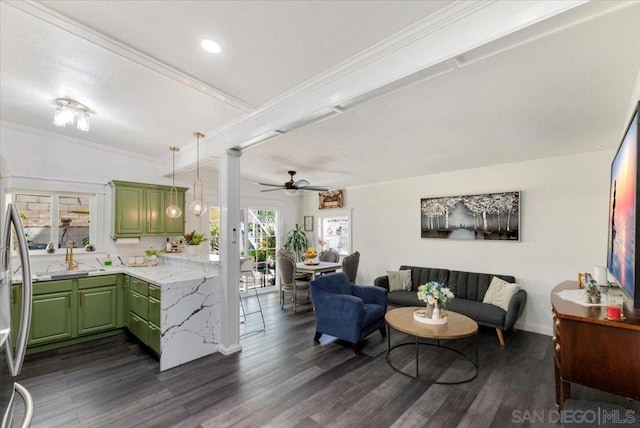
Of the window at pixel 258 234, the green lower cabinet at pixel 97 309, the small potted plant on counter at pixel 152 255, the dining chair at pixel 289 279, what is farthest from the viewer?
the window at pixel 258 234

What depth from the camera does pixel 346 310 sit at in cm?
347

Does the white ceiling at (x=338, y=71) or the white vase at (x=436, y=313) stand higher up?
the white ceiling at (x=338, y=71)

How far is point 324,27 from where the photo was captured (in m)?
1.84

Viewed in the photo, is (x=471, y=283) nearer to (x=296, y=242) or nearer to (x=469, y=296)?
(x=469, y=296)

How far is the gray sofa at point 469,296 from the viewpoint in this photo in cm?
368

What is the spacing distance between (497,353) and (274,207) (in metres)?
5.08

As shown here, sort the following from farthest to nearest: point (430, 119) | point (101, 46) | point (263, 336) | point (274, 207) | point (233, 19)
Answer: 1. point (274, 207)
2. point (263, 336)
3. point (430, 119)
4. point (101, 46)
5. point (233, 19)

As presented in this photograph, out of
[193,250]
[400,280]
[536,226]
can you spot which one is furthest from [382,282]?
[193,250]

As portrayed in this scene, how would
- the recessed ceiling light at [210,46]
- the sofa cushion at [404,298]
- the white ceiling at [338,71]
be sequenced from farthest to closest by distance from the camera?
1. the sofa cushion at [404,298]
2. the recessed ceiling light at [210,46]
3. the white ceiling at [338,71]

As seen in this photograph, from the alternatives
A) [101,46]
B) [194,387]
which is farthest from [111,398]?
[101,46]

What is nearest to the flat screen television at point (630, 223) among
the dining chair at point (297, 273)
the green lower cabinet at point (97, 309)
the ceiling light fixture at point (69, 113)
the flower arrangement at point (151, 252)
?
the dining chair at point (297, 273)

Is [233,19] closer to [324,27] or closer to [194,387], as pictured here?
[324,27]

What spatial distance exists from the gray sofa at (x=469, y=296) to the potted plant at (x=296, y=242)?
266cm

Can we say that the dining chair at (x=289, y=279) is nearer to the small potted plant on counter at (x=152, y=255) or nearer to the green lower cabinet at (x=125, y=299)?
the small potted plant on counter at (x=152, y=255)
